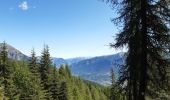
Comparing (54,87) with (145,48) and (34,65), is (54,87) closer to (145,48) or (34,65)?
(34,65)

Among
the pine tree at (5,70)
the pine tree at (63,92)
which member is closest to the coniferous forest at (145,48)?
the pine tree at (5,70)

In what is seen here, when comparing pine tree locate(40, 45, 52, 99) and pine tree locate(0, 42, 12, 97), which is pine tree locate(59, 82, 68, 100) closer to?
pine tree locate(40, 45, 52, 99)

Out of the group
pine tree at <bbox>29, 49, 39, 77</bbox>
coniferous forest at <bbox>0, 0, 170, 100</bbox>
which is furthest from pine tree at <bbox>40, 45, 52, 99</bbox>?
coniferous forest at <bbox>0, 0, 170, 100</bbox>

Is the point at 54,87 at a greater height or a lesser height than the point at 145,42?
Result: lesser

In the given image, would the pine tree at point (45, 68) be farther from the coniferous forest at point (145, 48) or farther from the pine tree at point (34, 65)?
the coniferous forest at point (145, 48)

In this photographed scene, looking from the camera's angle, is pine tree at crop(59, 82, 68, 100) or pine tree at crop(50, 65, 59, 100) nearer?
pine tree at crop(50, 65, 59, 100)

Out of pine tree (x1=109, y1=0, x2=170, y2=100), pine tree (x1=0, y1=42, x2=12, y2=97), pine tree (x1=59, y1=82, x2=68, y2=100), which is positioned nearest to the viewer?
pine tree (x1=109, y1=0, x2=170, y2=100)

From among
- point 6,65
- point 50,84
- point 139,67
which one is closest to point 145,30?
point 139,67

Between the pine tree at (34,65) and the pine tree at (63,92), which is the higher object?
the pine tree at (34,65)

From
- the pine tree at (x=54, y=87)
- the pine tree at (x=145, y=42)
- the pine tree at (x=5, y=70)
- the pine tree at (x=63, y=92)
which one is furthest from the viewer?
the pine tree at (x=63, y=92)

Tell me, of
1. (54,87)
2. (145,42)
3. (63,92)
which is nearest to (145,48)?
(145,42)

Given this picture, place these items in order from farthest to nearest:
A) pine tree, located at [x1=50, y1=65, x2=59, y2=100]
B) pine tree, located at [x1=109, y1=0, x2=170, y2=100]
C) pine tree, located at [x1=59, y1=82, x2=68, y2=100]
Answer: pine tree, located at [x1=59, y1=82, x2=68, y2=100], pine tree, located at [x1=50, y1=65, x2=59, y2=100], pine tree, located at [x1=109, y1=0, x2=170, y2=100]

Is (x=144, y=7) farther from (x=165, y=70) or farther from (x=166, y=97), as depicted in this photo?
(x=166, y=97)

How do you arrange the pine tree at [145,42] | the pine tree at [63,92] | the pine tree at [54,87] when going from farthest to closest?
1. the pine tree at [63,92]
2. the pine tree at [54,87]
3. the pine tree at [145,42]
